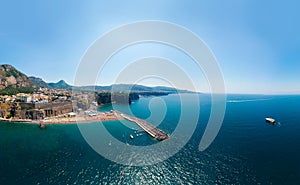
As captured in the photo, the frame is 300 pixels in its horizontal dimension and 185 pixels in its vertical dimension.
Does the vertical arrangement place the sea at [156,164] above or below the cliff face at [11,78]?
below

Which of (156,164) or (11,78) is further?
(11,78)

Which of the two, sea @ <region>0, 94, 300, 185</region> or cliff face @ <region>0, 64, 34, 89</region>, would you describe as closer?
sea @ <region>0, 94, 300, 185</region>

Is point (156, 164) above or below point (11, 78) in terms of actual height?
below

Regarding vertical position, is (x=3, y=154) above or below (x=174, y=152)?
above

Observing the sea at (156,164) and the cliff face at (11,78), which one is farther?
the cliff face at (11,78)

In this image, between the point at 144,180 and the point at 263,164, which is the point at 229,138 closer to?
the point at 263,164

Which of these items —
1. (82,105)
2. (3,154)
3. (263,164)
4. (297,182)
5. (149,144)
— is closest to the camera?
(297,182)

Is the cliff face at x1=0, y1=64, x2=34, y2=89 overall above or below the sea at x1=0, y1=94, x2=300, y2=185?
above

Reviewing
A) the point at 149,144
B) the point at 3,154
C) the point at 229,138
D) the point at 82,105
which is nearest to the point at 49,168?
the point at 3,154
